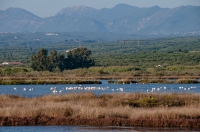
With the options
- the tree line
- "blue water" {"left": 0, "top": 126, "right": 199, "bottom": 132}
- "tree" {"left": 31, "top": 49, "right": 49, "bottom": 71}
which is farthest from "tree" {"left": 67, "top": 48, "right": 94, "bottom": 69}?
"blue water" {"left": 0, "top": 126, "right": 199, "bottom": 132}

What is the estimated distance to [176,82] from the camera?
66.2 meters

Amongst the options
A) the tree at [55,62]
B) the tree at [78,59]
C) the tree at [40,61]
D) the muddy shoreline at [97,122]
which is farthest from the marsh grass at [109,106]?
the tree at [78,59]

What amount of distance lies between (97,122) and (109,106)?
368 cm

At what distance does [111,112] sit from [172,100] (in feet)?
22.1

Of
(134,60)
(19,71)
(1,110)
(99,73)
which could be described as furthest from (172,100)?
(134,60)

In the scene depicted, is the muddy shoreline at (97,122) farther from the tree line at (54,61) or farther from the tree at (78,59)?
the tree at (78,59)

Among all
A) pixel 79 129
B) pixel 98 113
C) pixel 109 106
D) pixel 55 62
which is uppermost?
pixel 98 113

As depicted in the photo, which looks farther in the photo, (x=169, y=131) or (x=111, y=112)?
(x=111, y=112)

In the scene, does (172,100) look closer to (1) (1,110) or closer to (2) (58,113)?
(2) (58,113)

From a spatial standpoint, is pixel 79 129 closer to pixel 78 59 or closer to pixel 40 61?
pixel 40 61

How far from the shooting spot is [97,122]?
92.9 feet

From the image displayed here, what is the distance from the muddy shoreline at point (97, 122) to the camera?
27.8 metres

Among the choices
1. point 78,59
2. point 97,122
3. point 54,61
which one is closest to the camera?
point 97,122

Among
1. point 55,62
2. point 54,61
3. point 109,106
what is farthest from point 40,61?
point 109,106
